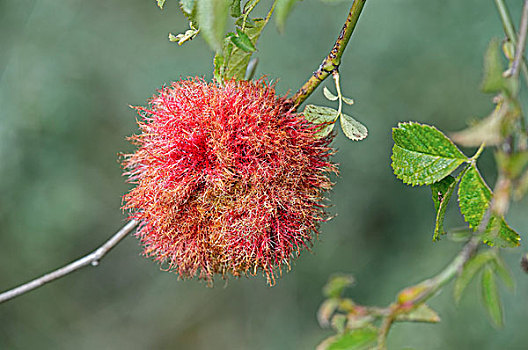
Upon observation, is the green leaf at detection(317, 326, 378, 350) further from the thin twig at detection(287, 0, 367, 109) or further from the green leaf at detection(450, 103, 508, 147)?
the thin twig at detection(287, 0, 367, 109)

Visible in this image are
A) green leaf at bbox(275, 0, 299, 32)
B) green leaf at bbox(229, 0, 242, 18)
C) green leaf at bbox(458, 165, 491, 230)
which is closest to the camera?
green leaf at bbox(275, 0, 299, 32)

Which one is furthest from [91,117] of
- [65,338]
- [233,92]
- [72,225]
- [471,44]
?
[233,92]

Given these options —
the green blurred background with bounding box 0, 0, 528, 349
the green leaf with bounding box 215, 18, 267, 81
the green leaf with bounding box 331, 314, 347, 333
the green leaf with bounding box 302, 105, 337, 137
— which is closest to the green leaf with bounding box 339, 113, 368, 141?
the green leaf with bounding box 302, 105, 337, 137

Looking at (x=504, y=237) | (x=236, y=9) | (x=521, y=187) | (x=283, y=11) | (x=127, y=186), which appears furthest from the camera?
(x=127, y=186)

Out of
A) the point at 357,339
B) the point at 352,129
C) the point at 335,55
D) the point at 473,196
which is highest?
the point at 335,55

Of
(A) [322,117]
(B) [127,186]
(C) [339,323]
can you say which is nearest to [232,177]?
(A) [322,117]

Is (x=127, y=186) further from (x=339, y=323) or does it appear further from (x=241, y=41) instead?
(x=339, y=323)
